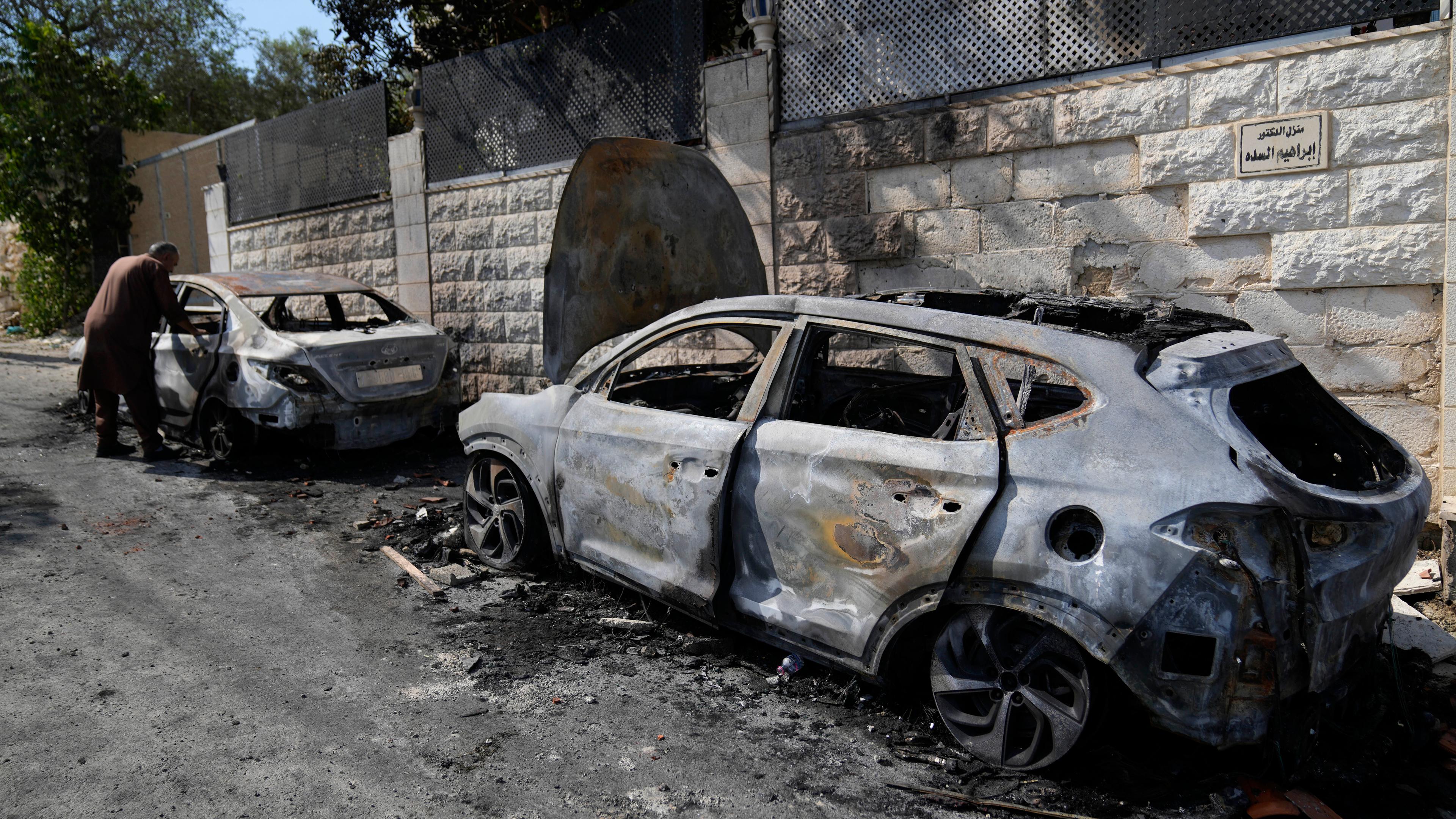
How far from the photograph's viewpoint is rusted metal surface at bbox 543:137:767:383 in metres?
5.62

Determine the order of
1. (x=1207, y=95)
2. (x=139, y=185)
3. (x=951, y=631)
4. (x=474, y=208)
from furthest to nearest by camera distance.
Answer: (x=139, y=185), (x=474, y=208), (x=1207, y=95), (x=951, y=631)

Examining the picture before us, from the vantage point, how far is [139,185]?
58.2ft

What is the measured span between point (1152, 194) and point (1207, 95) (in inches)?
26.1

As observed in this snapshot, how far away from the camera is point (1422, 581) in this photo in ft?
15.4

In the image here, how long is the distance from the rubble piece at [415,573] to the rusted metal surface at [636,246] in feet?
4.68

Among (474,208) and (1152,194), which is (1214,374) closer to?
(1152,194)

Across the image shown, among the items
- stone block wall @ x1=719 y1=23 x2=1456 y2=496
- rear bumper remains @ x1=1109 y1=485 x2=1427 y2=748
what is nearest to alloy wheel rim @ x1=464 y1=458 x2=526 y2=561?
rear bumper remains @ x1=1109 y1=485 x2=1427 y2=748

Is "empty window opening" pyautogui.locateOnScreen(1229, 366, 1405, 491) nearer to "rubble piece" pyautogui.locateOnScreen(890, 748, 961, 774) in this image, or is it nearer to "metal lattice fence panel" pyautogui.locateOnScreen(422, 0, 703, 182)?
"rubble piece" pyautogui.locateOnScreen(890, 748, 961, 774)

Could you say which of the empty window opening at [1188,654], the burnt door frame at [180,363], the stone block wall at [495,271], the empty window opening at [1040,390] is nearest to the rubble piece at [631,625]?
the empty window opening at [1040,390]

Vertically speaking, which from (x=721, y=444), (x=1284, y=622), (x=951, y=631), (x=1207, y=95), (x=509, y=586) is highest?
(x=1207, y=95)

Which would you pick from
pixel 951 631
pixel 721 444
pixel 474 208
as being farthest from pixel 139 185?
pixel 951 631

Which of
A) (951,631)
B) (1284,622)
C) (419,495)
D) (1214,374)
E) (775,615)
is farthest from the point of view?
(419,495)

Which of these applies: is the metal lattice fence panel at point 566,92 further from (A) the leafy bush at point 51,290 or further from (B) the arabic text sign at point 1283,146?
(A) the leafy bush at point 51,290

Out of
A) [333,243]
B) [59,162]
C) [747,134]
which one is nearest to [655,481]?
[747,134]
